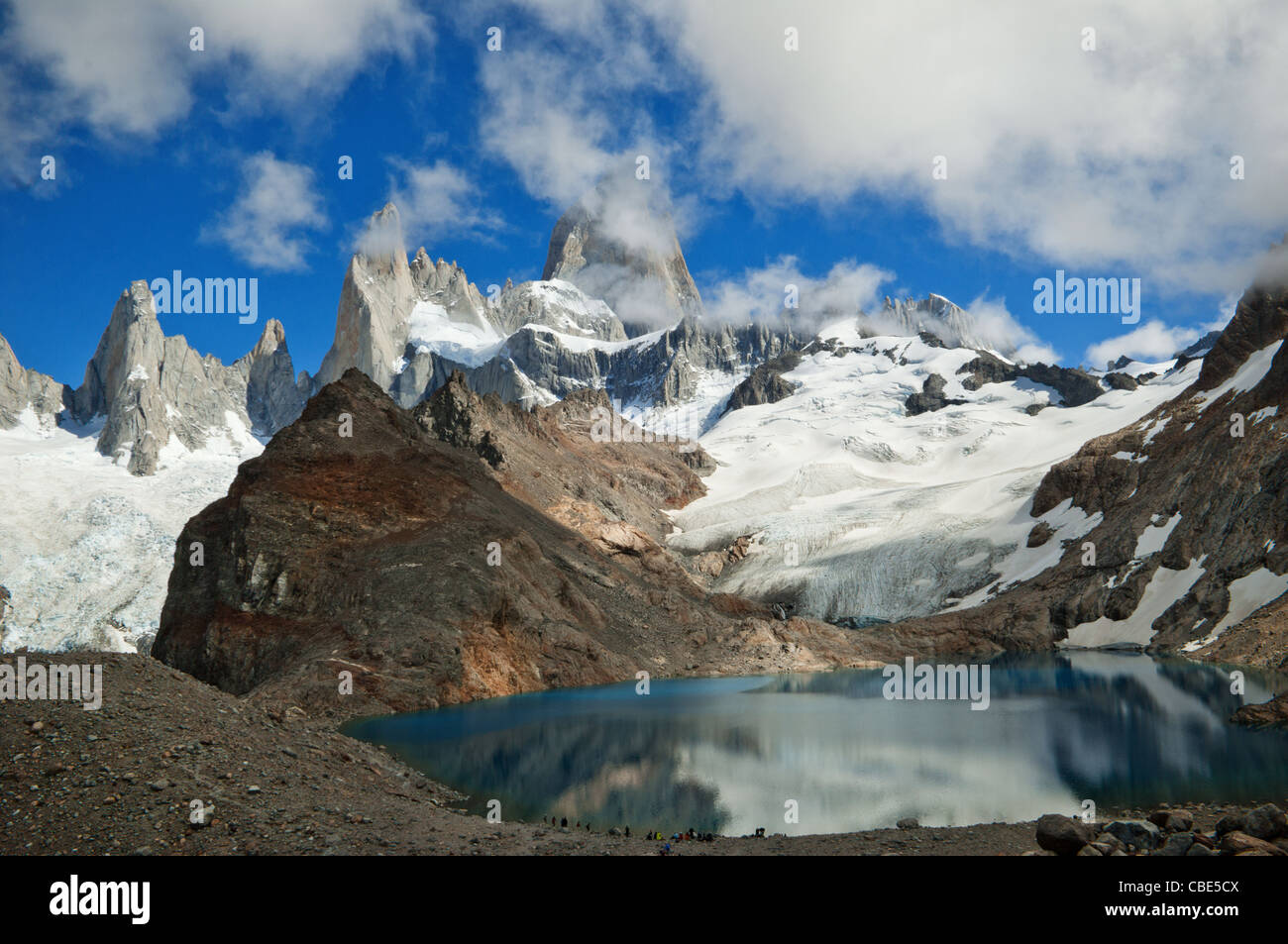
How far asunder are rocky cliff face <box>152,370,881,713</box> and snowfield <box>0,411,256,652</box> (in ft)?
174

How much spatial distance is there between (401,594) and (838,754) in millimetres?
28140

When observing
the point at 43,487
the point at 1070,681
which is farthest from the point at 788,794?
the point at 43,487

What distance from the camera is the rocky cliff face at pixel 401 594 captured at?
45.1 m

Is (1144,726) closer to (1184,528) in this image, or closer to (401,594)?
(401,594)

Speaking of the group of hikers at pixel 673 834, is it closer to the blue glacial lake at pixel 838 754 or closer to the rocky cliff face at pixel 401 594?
the blue glacial lake at pixel 838 754

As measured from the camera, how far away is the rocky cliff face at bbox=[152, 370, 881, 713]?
1775 inches

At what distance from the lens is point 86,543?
121312mm

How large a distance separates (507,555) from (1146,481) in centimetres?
7194

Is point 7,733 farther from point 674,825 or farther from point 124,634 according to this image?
point 124,634

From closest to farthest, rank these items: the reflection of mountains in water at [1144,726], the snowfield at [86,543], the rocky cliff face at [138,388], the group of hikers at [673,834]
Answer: the group of hikers at [673,834] < the reflection of mountains in water at [1144,726] < the snowfield at [86,543] < the rocky cliff face at [138,388]

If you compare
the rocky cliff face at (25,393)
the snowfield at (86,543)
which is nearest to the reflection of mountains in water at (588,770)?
the snowfield at (86,543)

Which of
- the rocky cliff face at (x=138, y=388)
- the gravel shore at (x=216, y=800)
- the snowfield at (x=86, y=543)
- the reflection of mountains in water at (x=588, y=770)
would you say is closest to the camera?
the gravel shore at (x=216, y=800)

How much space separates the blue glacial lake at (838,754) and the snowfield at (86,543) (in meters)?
79.1
